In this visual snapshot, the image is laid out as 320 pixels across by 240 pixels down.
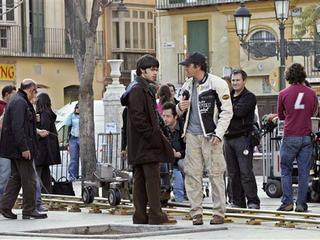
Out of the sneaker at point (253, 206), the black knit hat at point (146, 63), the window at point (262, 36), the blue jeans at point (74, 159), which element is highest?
the window at point (262, 36)

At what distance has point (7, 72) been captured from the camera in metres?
49.8

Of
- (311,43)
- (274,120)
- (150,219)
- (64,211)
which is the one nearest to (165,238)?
(150,219)

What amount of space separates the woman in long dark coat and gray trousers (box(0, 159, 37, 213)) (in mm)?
2881

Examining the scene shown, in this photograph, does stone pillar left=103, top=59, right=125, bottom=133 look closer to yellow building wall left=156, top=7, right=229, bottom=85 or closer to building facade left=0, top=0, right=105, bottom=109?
yellow building wall left=156, top=7, right=229, bottom=85

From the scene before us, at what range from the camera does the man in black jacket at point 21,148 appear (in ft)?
53.3

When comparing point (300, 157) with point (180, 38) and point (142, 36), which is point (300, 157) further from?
point (142, 36)

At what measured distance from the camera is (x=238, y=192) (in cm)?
1712

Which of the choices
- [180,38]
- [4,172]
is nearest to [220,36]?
[180,38]

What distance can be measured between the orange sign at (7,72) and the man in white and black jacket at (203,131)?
35.3 metres

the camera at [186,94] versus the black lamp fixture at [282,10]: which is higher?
the black lamp fixture at [282,10]

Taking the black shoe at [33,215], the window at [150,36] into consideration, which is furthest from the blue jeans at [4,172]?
the window at [150,36]

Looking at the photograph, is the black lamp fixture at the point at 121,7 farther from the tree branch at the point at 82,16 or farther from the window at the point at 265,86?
the tree branch at the point at 82,16

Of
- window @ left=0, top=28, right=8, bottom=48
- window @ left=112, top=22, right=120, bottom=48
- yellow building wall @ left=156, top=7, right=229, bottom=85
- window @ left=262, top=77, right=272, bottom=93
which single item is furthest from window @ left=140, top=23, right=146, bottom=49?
window @ left=262, top=77, right=272, bottom=93

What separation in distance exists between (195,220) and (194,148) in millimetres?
851
